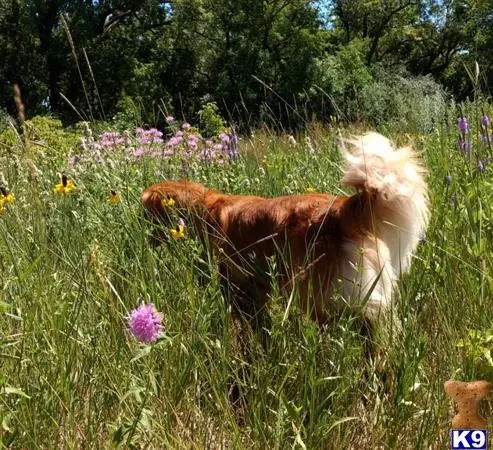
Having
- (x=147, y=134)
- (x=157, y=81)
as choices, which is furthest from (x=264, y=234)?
(x=157, y=81)

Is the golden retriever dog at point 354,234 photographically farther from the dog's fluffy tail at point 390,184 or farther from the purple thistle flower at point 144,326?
the purple thistle flower at point 144,326

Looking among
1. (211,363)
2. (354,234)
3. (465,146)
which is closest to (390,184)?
(354,234)

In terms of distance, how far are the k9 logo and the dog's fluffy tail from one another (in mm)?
862

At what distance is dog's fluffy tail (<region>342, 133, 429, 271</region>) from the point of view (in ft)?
6.24

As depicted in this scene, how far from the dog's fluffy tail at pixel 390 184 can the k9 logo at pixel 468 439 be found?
862 millimetres

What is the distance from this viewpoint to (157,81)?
79.3ft

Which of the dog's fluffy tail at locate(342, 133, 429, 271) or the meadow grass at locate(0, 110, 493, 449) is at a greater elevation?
the dog's fluffy tail at locate(342, 133, 429, 271)

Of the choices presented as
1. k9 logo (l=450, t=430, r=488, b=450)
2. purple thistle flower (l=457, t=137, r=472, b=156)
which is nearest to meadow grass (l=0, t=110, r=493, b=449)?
purple thistle flower (l=457, t=137, r=472, b=156)

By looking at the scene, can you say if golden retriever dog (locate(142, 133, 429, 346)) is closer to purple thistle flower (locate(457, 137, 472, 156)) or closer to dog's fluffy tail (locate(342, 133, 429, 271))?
dog's fluffy tail (locate(342, 133, 429, 271))

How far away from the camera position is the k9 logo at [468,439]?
1.09 meters

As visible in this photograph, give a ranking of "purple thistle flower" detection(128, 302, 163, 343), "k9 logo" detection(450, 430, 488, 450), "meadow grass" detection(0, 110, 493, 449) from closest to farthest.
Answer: "purple thistle flower" detection(128, 302, 163, 343), "k9 logo" detection(450, 430, 488, 450), "meadow grass" detection(0, 110, 493, 449)

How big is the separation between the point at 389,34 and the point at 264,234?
29.7 metres

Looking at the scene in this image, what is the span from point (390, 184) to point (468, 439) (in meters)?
0.98

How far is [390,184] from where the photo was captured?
1.90 meters
